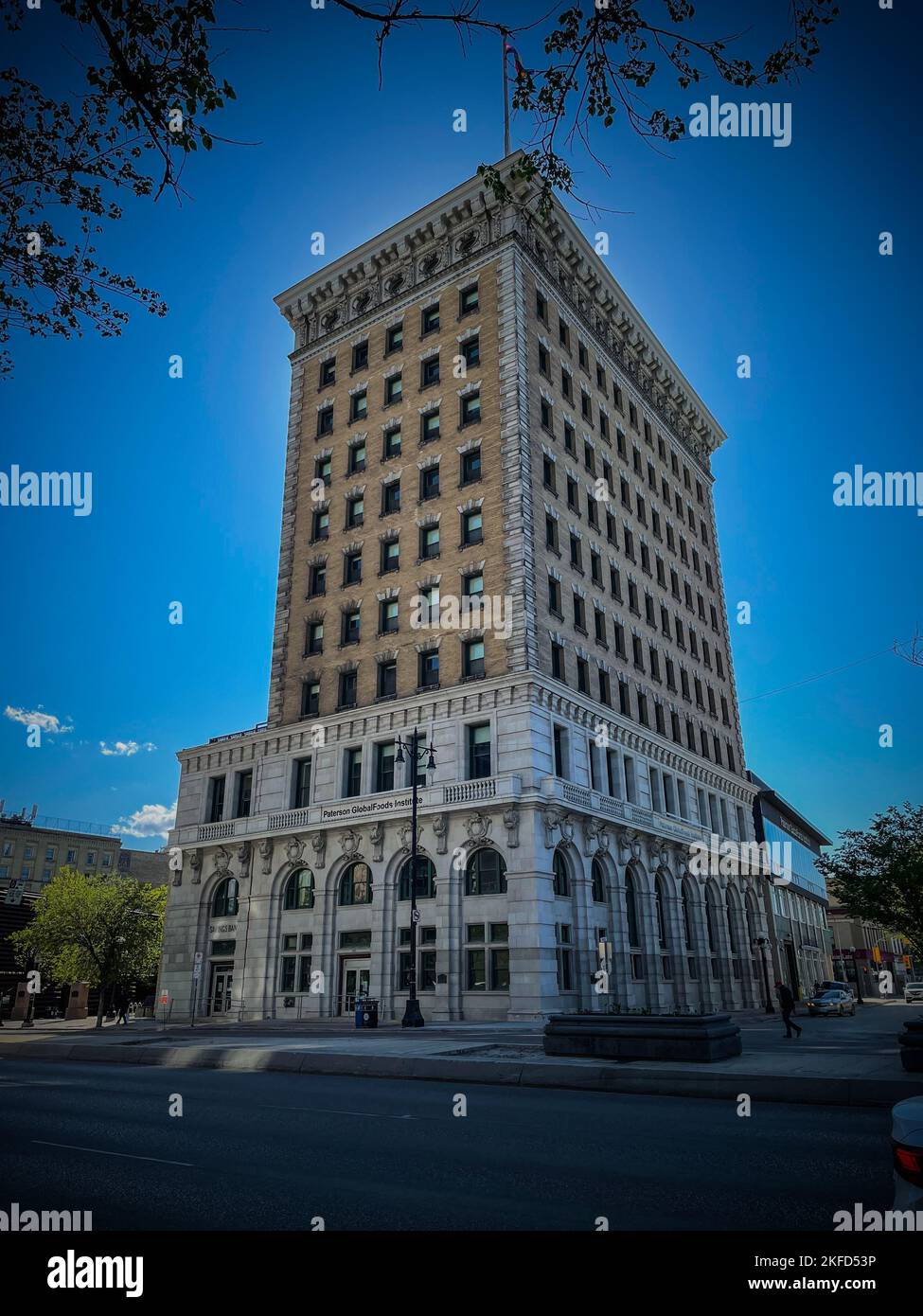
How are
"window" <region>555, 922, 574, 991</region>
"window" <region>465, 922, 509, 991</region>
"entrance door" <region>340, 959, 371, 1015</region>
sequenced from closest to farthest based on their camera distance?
"window" <region>465, 922, 509, 991</region>, "window" <region>555, 922, 574, 991</region>, "entrance door" <region>340, 959, 371, 1015</region>

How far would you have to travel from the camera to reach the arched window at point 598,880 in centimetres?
3572

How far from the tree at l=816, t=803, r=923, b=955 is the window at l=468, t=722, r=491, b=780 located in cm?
2309

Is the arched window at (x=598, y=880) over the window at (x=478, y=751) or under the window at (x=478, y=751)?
under

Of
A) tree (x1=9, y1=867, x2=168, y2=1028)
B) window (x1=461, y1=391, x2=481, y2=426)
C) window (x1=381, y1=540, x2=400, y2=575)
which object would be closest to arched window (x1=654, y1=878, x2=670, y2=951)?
→ window (x1=381, y1=540, x2=400, y2=575)

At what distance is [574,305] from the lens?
153 feet

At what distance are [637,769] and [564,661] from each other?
8.02 m

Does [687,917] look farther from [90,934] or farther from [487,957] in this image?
[90,934]

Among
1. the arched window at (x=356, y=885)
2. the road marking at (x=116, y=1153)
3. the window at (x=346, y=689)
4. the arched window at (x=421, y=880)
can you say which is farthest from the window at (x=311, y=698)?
the road marking at (x=116, y=1153)

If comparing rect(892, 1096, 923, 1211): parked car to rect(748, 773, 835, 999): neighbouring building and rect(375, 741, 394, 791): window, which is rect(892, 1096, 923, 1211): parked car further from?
rect(748, 773, 835, 999): neighbouring building

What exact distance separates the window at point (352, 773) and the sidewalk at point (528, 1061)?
11.7m

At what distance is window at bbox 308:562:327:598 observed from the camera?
43.8 meters

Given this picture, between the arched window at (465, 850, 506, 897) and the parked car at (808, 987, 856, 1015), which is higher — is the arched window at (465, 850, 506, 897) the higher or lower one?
the higher one

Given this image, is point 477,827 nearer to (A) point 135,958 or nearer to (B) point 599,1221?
(B) point 599,1221

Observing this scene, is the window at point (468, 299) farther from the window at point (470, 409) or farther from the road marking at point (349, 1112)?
the road marking at point (349, 1112)
